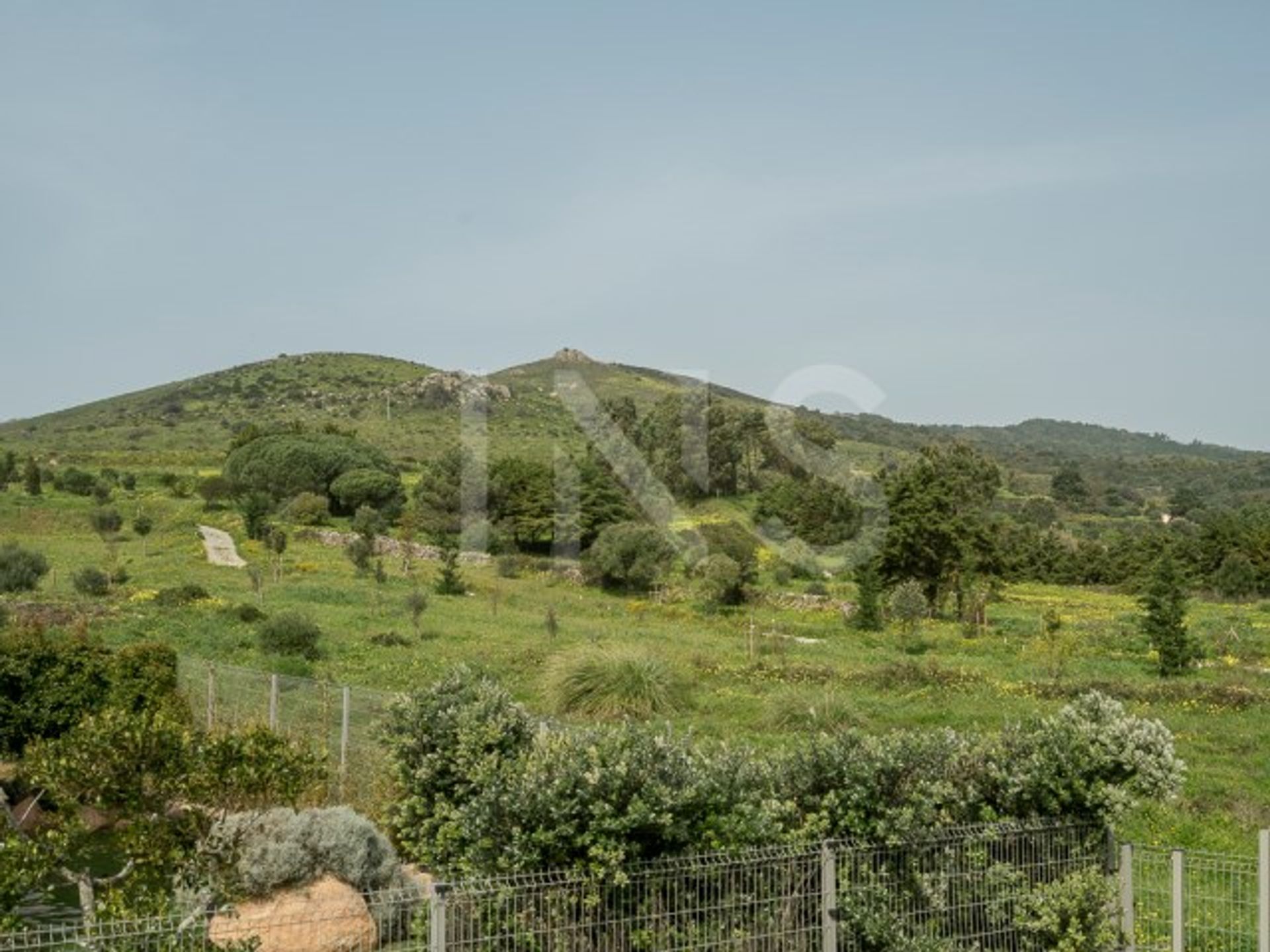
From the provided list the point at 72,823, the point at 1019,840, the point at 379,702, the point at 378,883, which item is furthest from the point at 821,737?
the point at 379,702

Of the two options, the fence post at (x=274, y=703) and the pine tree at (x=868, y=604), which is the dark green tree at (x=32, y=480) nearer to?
the pine tree at (x=868, y=604)

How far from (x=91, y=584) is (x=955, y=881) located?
1228 inches

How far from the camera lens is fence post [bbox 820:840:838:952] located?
8070 millimetres

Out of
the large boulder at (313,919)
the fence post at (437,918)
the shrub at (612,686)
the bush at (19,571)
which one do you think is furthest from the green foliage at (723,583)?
the fence post at (437,918)

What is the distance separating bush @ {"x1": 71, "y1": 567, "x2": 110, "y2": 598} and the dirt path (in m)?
6.45

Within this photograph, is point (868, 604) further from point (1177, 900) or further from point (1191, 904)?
point (1177, 900)

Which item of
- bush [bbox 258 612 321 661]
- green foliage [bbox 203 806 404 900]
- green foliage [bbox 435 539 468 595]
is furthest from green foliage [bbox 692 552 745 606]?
green foliage [bbox 203 806 404 900]

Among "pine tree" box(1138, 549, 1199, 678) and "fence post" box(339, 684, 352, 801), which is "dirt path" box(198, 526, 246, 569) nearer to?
"pine tree" box(1138, 549, 1199, 678)

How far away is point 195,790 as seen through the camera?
317 inches

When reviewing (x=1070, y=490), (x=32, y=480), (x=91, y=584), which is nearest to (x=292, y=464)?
(x=32, y=480)

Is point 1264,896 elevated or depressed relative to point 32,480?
depressed

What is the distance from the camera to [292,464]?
61.1 m

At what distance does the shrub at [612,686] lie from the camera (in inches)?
768

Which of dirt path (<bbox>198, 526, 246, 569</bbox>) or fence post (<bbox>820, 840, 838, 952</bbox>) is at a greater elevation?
dirt path (<bbox>198, 526, 246, 569</bbox>)
